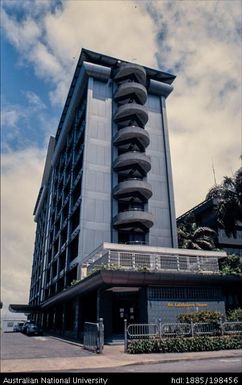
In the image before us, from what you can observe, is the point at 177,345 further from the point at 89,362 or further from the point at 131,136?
the point at 131,136

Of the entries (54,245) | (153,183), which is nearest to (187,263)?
(153,183)

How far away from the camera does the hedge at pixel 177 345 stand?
16.5 metres

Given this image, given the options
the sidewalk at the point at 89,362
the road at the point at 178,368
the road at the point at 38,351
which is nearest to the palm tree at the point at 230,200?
the sidewalk at the point at 89,362

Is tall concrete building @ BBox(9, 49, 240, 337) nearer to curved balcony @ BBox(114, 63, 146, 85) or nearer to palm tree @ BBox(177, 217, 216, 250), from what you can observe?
curved balcony @ BBox(114, 63, 146, 85)

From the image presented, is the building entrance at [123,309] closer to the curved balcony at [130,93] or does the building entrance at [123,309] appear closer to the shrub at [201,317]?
the shrub at [201,317]

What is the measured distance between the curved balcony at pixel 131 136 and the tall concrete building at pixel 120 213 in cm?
14

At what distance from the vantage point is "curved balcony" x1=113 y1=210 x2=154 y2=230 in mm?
37469

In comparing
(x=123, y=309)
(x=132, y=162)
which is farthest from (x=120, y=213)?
(x=123, y=309)

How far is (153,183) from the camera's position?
1709 inches

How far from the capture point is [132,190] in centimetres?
3962

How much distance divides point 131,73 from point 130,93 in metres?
3.27

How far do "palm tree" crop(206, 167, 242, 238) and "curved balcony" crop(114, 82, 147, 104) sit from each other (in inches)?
701

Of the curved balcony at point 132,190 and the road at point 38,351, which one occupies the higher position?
the curved balcony at point 132,190

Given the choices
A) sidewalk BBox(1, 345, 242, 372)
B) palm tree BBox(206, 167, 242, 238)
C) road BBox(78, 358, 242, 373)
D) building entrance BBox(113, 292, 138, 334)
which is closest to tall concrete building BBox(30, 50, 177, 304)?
palm tree BBox(206, 167, 242, 238)
